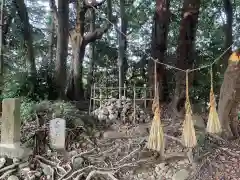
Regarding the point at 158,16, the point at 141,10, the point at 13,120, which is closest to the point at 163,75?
the point at 158,16

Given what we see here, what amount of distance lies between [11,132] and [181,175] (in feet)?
7.85

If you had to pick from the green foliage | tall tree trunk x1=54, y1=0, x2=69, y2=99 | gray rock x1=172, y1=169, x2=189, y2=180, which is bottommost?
gray rock x1=172, y1=169, x2=189, y2=180

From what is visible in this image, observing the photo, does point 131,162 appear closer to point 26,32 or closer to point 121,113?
point 121,113

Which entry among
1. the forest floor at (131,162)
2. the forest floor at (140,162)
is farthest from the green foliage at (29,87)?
the forest floor at (140,162)

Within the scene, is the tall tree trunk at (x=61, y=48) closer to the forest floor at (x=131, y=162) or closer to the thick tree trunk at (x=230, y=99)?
the forest floor at (x=131, y=162)

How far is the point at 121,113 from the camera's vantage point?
580cm

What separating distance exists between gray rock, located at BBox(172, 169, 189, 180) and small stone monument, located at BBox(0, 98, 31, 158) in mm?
2091

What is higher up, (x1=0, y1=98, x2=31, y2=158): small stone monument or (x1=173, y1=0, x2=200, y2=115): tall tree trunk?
(x1=173, y1=0, x2=200, y2=115): tall tree trunk

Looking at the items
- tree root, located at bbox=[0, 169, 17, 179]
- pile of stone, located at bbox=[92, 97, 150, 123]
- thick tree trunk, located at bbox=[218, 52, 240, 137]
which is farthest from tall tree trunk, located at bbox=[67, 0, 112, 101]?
thick tree trunk, located at bbox=[218, 52, 240, 137]

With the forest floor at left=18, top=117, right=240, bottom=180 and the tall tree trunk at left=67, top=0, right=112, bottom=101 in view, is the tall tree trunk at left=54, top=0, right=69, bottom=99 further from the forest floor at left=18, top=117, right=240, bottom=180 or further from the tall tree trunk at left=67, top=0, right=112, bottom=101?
the forest floor at left=18, top=117, right=240, bottom=180

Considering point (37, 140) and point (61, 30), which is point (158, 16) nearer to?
point (61, 30)

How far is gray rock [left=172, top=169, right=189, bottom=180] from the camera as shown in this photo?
388 centimetres

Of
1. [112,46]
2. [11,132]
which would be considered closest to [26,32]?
[112,46]

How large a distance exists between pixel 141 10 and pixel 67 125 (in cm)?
701
